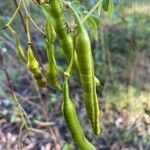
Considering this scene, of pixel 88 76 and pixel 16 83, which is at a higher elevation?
pixel 88 76

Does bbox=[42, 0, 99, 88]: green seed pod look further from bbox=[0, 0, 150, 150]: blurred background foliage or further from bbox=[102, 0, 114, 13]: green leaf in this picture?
bbox=[0, 0, 150, 150]: blurred background foliage

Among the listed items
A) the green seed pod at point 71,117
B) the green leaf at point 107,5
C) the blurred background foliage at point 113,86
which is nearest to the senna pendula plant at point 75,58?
the green seed pod at point 71,117

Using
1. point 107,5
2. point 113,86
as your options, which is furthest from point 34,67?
point 113,86

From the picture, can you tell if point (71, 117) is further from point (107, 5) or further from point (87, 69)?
point (107, 5)

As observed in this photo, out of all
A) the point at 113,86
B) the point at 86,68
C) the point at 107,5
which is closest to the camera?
the point at 86,68

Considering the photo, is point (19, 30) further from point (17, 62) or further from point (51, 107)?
point (51, 107)

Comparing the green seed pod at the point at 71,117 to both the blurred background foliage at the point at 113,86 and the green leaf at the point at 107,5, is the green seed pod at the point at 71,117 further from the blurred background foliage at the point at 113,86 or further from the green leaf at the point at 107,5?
the blurred background foliage at the point at 113,86

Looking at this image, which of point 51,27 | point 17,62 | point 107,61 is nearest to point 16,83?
point 17,62

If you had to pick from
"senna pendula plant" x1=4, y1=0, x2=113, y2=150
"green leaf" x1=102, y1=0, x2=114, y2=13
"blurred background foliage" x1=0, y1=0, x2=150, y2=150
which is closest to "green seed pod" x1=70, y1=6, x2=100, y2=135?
"senna pendula plant" x1=4, y1=0, x2=113, y2=150
